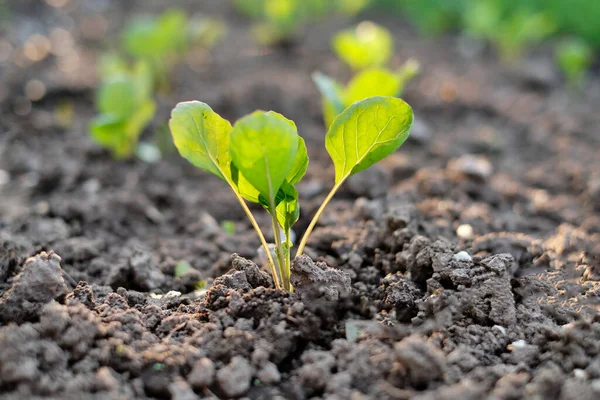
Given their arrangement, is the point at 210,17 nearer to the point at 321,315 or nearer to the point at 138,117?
the point at 138,117

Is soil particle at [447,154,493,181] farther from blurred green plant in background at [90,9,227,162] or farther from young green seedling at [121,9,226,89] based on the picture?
young green seedling at [121,9,226,89]

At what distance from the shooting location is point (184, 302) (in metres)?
1.34

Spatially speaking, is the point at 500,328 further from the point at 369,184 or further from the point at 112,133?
the point at 112,133

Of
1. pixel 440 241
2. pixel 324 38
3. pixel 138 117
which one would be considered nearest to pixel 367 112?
pixel 440 241

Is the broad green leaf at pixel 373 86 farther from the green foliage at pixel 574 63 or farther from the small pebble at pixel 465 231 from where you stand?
the green foliage at pixel 574 63

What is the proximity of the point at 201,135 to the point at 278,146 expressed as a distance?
0.20 metres

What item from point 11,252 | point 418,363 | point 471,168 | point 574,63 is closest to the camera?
point 418,363

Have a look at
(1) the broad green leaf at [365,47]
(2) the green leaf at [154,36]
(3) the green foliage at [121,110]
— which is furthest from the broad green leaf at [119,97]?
(1) the broad green leaf at [365,47]

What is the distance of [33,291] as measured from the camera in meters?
1.17

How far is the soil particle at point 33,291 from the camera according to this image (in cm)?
115

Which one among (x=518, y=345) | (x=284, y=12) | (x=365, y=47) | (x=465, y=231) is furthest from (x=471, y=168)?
(x=284, y=12)

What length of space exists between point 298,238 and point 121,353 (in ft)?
2.49

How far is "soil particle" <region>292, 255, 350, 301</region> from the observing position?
1206 mm

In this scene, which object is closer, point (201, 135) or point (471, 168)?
point (201, 135)
